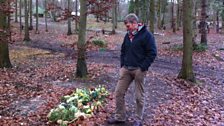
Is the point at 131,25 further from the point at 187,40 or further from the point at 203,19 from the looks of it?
the point at 203,19

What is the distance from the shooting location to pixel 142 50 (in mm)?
7262

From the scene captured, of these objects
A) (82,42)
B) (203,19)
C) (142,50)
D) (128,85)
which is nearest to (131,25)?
(142,50)

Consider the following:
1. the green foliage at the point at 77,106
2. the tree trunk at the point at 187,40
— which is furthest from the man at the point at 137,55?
the tree trunk at the point at 187,40

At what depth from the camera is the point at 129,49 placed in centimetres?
730

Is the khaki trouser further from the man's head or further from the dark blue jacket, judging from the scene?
the man's head

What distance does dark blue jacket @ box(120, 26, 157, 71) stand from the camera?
23.6 feet

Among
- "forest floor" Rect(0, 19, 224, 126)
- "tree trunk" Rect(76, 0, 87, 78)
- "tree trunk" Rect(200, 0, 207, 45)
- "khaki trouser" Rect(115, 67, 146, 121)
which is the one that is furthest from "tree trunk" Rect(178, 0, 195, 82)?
"tree trunk" Rect(200, 0, 207, 45)

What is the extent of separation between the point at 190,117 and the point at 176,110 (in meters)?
0.58

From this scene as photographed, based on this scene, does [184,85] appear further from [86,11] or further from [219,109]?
[86,11]

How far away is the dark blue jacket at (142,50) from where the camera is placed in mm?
7188

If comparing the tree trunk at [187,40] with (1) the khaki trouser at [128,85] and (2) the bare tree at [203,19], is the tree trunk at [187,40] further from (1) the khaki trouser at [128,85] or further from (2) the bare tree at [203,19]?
(2) the bare tree at [203,19]

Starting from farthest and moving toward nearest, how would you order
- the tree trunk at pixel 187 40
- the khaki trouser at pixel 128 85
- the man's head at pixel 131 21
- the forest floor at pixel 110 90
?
the tree trunk at pixel 187 40
the forest floor at pixel 110 90
the khaki trouser at pixel 128 85
the man's head at pixel 131 21

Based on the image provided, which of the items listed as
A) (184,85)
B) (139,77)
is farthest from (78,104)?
(184,85)

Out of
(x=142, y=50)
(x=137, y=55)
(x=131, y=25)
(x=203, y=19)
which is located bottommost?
(x=137, y=55)
